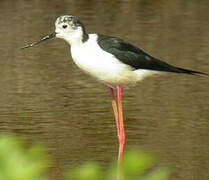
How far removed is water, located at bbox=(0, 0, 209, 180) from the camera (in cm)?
510

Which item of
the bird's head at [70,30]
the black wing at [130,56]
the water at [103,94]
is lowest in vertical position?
the water at [103,94]

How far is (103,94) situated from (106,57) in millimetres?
2191

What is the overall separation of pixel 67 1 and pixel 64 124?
19.5 ft

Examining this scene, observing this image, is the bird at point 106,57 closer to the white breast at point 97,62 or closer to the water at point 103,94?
the white breast at point 97,62

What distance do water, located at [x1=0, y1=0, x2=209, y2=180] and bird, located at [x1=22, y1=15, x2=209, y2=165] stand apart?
0.53 metres

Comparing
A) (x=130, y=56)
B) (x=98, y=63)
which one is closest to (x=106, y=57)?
(x=98, y=63)

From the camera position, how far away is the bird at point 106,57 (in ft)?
14.8

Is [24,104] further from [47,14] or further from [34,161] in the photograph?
[34,161]

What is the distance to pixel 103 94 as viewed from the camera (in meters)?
6.72

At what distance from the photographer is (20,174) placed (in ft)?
2.47

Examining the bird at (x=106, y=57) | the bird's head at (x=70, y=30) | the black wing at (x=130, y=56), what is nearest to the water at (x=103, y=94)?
the bird at (x=106, y=57)

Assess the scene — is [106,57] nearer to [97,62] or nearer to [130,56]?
[97,62]

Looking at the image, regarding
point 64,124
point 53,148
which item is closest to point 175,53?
point 64,124

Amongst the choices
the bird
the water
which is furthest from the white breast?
the water
